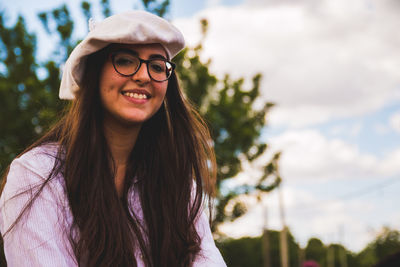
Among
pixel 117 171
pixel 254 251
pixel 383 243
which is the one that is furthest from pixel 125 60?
pixel 254 251

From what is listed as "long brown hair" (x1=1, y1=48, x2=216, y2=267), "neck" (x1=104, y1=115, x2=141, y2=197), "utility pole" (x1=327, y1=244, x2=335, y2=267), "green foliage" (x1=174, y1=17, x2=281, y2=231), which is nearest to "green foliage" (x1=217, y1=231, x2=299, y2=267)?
"utility pole" (x1=327, y1=244, x2=335, y2=267)

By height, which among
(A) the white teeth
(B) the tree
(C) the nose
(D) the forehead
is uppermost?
(B) the tree

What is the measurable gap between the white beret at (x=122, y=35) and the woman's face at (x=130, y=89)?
6 centimetres

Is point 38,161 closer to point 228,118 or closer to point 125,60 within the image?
point 125,60

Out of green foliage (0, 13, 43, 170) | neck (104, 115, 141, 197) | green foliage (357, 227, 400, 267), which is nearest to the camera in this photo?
neck (104, 115, 141, 197)

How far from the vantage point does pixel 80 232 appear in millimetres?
1854

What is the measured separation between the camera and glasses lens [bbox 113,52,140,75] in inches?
79.7

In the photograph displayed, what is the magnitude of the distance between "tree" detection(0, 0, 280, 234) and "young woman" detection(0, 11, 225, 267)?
6.83m

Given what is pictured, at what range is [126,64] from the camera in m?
2.04

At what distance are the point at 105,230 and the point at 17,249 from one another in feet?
1.17

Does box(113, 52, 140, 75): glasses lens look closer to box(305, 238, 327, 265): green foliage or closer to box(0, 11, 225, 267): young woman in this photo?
box(0, 11, 225, 267): young woman

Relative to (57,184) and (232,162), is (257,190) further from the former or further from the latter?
(57,184)

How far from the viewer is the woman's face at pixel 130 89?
6.67 feet

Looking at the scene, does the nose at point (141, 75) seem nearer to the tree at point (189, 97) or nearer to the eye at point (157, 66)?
the eye at point (157, 66)
